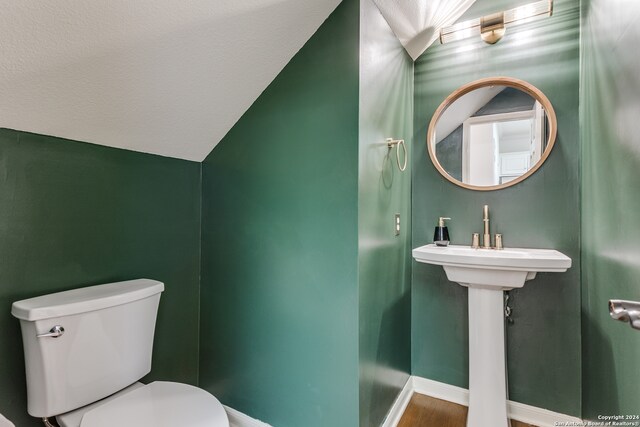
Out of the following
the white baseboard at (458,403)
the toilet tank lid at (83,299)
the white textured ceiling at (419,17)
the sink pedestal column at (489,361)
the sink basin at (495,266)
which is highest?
the white textured ceiling at (419,17)

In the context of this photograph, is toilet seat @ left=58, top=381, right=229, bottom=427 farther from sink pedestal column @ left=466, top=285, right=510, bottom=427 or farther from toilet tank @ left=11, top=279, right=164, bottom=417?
sink pedestal column @ left=466, top=285, right=510, bottom=427

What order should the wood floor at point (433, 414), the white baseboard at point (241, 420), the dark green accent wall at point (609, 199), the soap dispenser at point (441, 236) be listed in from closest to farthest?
the dark green accent wall at point (609, 199), the white baseboard at point (241, 420), the wood floor at point (433, 414), the soap dispenser at point (441, 236)

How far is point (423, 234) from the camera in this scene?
1.89 meters

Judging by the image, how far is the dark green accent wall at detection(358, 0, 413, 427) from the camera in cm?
127

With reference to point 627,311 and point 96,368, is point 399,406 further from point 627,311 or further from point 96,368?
point 96,368

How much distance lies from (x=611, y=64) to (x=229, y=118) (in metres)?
1.58

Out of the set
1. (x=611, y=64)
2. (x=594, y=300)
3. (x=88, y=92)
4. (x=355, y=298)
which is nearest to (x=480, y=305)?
(x=594, y=300)

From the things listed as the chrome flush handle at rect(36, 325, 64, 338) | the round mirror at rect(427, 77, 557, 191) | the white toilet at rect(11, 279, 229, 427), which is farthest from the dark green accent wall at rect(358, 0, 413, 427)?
the chrome flush handle at rect(36, 325, 64, 338)

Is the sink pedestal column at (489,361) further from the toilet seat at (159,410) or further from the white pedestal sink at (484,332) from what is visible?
the toilet seat at (159,410)

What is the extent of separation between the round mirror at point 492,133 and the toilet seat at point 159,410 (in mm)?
1662

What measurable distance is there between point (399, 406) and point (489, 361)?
562mm

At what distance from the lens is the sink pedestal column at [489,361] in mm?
1425

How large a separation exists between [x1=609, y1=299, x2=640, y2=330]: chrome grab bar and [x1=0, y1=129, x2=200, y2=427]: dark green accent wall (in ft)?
5.65

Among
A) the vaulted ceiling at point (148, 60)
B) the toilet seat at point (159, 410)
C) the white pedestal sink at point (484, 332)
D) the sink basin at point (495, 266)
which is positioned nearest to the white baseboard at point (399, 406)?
→ the white pedestal sink at point (484, 332)
